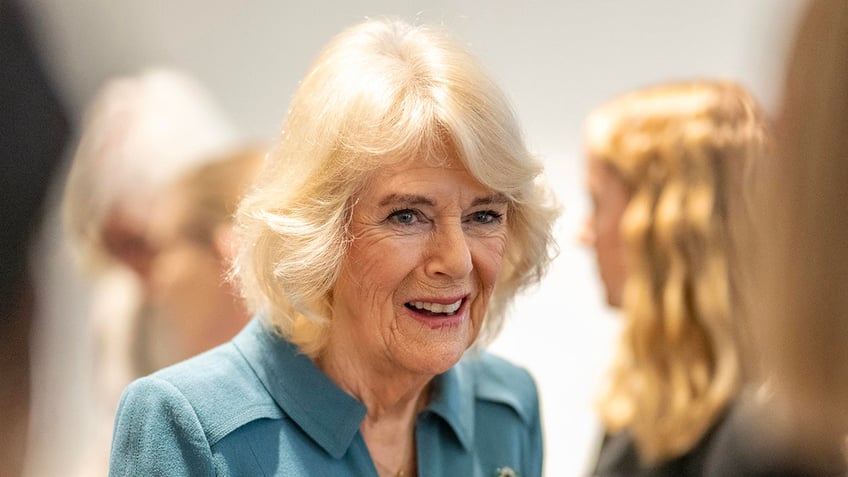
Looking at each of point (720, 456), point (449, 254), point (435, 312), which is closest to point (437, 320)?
point (435, 312)

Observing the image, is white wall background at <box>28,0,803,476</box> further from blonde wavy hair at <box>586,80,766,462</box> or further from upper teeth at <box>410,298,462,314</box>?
upper teeth at <box>410,298,462,314</box>

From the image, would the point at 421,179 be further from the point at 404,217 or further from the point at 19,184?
the point at 19,184

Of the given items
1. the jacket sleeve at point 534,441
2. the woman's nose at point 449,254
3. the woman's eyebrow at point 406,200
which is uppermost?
the woman's eyebrow at point 406,200

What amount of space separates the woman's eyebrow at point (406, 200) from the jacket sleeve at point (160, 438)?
491 mm

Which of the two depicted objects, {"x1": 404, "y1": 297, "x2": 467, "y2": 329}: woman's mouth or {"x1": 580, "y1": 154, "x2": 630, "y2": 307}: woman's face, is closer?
{"x1": 404, "y1": 297, "x2": 467, "y2": 329}: woman's mouth

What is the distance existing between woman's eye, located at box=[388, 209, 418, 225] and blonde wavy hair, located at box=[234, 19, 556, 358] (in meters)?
0.08

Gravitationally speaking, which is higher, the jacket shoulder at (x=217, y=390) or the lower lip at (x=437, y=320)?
the lower lip at (x=437, y=320)

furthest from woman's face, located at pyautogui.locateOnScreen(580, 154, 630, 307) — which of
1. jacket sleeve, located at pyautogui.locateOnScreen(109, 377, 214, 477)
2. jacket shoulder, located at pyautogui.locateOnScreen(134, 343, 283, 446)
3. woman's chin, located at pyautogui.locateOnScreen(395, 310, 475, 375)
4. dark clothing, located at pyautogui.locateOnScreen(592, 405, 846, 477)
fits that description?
jacket sleeve, located at pyautogui.locateOnScreen(109, 377, 214, 477)

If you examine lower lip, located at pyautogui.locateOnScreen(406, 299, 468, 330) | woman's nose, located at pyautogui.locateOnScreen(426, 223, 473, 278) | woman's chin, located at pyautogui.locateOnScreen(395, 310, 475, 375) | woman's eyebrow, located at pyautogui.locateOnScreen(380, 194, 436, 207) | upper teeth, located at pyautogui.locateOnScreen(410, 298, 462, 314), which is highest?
woman's eyebrow, located at pyautogui.locateOnScreen(380, 194, 436, 207)

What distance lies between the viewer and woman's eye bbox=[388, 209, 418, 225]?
197 cm

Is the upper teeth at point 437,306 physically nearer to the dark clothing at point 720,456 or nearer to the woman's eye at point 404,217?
the woman's eye at point 404,217

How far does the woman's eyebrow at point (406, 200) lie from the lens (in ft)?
6.37

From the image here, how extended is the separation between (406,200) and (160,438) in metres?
0.58

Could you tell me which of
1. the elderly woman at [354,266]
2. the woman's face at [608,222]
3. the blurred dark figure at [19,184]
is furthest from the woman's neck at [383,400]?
the blurred dark figure at [19,184]
